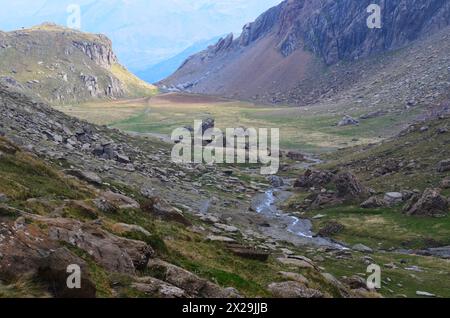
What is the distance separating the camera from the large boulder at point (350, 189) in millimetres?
89938

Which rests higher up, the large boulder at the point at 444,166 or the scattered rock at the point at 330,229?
the large boulder at the point at 444,166

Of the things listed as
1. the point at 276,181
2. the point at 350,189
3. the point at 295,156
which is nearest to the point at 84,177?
the point at 350,189

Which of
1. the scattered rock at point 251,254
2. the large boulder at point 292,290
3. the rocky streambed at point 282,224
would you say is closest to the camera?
the large boulder at point 292,290

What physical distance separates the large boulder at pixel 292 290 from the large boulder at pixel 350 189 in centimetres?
6329

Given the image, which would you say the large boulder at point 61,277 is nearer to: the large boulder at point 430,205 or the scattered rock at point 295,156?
the large boulder at point 430,205

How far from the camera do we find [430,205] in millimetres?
75625

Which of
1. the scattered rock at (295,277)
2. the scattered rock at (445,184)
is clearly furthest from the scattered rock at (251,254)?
the scattered rock at (445,184)

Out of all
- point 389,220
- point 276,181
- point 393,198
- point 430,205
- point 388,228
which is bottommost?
point 388,228

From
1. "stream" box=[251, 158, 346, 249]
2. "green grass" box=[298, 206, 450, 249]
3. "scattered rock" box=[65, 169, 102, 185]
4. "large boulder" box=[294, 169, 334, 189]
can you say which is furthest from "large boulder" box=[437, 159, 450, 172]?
"scattered rock" box=[65, 169, 102, 185]

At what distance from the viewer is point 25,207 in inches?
1116

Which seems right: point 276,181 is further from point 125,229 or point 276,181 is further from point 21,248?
point 21,248

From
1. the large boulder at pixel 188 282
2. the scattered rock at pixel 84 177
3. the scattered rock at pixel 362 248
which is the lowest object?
the scattered rock at pixel 362 248

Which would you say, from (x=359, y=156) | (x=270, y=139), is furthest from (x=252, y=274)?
(x=270, y=139)

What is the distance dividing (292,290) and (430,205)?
54.5 meters
